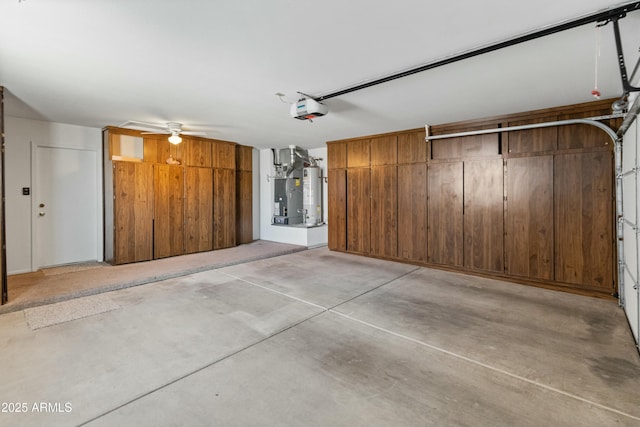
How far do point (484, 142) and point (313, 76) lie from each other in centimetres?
334

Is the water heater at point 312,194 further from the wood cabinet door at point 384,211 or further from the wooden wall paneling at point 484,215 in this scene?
the wooden wall paneling at point 484,215

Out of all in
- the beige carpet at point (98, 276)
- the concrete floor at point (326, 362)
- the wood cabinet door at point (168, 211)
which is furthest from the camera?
the wood cabinet door at point (168, 211)

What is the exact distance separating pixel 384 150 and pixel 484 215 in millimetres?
2297

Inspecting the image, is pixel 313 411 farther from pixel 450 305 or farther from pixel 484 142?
pixel 484 142

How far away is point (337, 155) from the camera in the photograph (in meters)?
6.85

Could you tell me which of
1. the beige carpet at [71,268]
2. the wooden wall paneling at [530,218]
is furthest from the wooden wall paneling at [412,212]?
the beige carpet at [71,268]

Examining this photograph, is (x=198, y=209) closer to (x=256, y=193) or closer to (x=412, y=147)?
(x=256, y=193)

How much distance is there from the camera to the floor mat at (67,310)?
10.00ft

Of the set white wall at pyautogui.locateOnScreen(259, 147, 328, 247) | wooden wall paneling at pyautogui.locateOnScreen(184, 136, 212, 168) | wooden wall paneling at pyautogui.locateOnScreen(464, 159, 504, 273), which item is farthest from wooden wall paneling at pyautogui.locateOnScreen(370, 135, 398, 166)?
wooden wall paneling at pyautogui.locateOnScreen(184, 136, 212, 168)

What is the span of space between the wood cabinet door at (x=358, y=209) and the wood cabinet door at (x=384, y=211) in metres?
0.13

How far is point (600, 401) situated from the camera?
6.23ft

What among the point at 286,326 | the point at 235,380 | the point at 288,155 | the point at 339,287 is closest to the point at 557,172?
the point at 339,287

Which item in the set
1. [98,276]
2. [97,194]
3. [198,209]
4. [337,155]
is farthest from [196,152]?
[337,155]

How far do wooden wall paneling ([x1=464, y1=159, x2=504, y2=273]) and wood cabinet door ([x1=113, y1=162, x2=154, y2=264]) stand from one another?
593 cm
